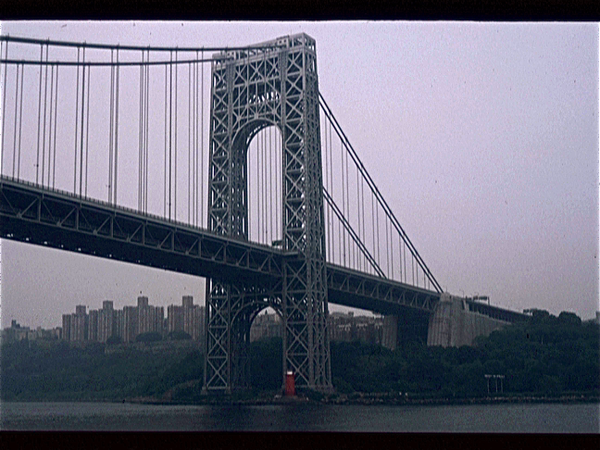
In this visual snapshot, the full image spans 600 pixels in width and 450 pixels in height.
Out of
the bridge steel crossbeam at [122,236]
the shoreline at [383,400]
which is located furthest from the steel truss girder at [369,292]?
the shoreline at [383,400]

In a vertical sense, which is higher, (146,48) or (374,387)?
(146,48)

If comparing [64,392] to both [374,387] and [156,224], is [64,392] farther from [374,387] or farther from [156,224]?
[374,387]

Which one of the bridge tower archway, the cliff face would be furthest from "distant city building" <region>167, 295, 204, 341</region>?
the cliff face

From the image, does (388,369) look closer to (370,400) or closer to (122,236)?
(370,400)

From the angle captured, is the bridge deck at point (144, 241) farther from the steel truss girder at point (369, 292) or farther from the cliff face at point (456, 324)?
the cliff face at point (456, 324)
